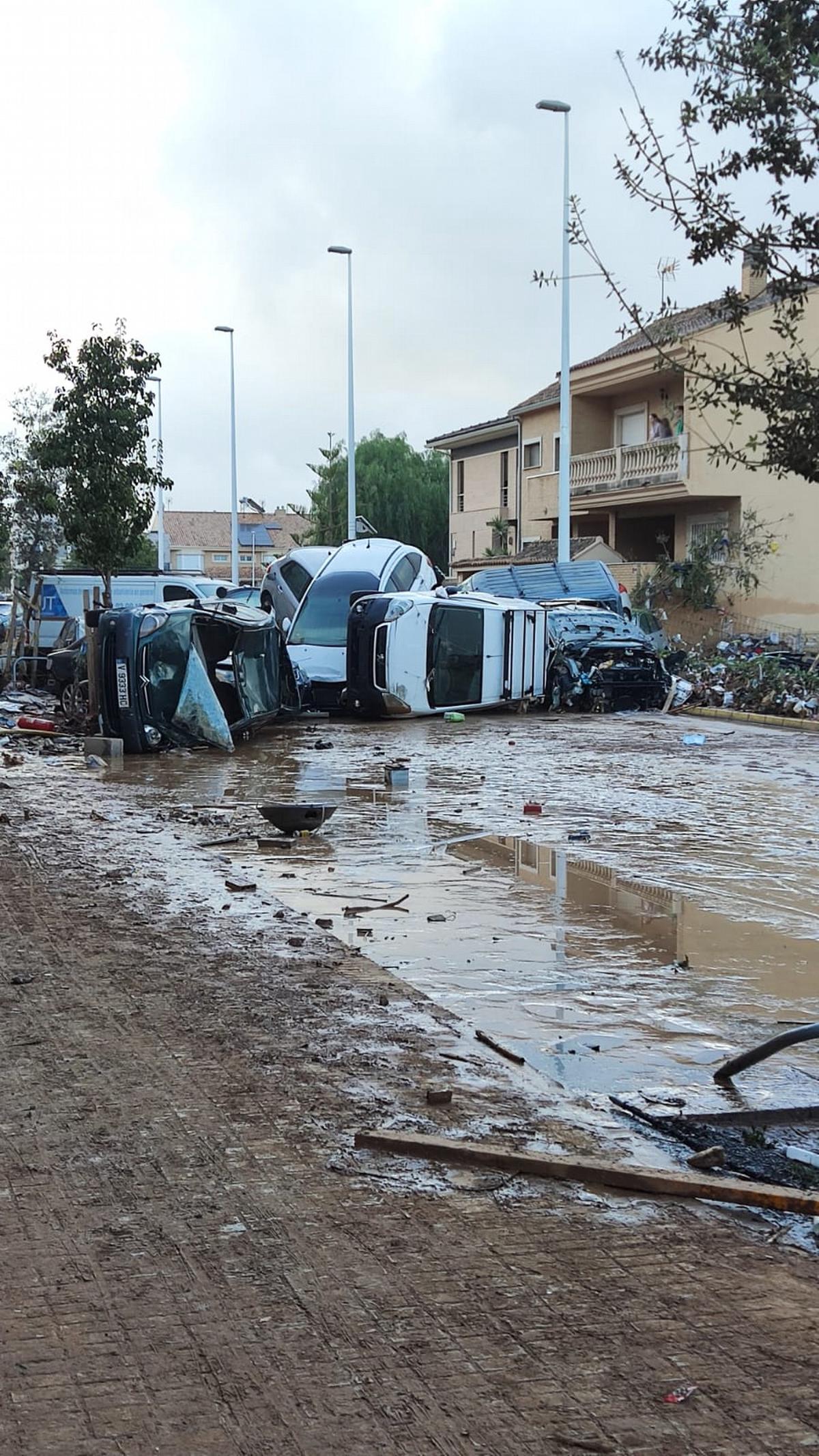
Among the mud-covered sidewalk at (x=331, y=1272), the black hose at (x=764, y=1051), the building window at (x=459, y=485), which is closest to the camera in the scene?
the mud-covered sidewalk at (x=331, y=1272)

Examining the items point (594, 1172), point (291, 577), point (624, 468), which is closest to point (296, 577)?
point (291, 577)

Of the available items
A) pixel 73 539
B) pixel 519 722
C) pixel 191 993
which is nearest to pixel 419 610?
pixel 519 722

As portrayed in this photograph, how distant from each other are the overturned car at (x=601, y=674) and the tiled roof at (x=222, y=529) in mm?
86787

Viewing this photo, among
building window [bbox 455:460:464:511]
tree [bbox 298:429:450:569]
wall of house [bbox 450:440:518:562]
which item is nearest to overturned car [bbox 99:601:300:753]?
wall of house [bbox 450:440:518:562]

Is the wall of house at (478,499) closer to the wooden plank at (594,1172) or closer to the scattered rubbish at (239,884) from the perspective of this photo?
the scattered rubbish at (239,884)

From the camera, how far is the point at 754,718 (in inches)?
941

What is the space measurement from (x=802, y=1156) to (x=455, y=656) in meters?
18.4

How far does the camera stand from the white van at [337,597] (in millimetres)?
23422

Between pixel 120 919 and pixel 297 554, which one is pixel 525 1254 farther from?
pixel 297 554

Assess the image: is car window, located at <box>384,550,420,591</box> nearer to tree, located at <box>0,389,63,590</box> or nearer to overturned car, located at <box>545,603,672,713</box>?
overturned car, located at <box>545,603,672,713</box>

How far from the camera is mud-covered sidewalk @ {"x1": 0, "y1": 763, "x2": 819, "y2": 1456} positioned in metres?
3.06

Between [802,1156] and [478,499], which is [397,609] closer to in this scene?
[802,1156]

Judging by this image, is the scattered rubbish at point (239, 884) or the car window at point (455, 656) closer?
the scattered rubbish at point (239, 884)

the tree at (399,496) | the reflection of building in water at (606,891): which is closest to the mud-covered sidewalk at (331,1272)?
the reflection of building in water at (606,891)
